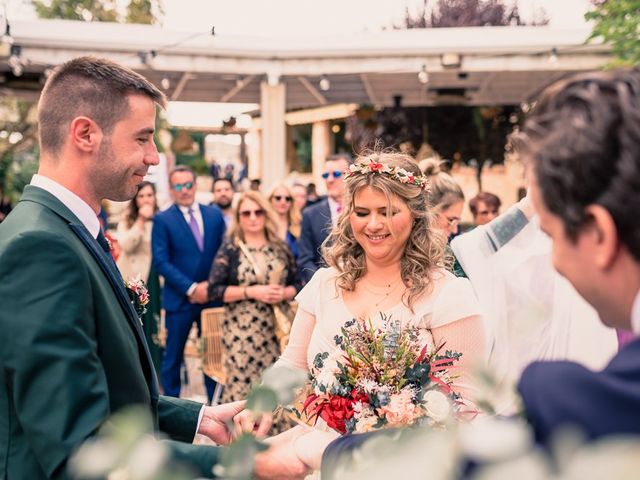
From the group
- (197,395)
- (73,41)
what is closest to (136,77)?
(197,395)

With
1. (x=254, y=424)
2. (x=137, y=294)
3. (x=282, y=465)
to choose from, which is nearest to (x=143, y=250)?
(x=137, y=294)

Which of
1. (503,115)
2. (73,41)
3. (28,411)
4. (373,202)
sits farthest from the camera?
(503,115)

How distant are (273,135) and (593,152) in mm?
11374

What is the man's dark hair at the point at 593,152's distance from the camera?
104 centimetres

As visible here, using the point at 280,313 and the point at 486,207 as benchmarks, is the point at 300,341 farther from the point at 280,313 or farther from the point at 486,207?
the point at 486,207

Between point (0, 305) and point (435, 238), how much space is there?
223cm

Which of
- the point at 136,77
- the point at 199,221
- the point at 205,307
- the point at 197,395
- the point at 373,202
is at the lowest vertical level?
the point at 197,395

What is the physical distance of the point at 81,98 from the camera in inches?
82.7

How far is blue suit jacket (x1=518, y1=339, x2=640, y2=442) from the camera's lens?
982 millimetres

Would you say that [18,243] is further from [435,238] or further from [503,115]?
[503,115]

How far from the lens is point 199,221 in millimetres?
7902

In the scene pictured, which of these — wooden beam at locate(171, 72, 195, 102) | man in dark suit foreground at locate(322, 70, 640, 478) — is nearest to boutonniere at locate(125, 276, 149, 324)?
man in dark suit foreground at locate(322, 70, 640, 478)

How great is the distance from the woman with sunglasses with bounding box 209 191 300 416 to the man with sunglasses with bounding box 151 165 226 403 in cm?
88

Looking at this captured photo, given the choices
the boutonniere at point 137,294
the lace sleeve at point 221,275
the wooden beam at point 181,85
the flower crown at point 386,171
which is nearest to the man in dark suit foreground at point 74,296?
the boutonniere at point 137,294
